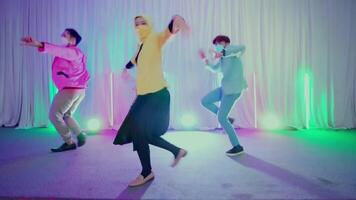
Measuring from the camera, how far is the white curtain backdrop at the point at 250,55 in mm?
5863

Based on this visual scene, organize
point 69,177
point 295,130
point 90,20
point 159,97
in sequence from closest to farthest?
point 159,97 < point 69,177 < point 295,130 < point 90,20

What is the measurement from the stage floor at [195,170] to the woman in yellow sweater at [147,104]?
1.00ft

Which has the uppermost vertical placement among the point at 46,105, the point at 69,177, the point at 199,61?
the point at 199,61

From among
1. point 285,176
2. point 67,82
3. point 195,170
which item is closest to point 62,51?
point 67,82

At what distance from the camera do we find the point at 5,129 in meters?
6.04

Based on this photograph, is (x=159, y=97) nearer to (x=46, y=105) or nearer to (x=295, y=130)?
(x=295, y=130)

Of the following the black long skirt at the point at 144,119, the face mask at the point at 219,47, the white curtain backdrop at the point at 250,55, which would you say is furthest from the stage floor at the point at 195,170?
the face mask at the point at 219,47

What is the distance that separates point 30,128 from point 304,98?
186 inches

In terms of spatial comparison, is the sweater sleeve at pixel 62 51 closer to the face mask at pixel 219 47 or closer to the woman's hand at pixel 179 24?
the face mask at pixel 219 47

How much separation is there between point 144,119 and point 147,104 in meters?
0.12

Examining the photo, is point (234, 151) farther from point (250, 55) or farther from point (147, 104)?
point (250, 55)

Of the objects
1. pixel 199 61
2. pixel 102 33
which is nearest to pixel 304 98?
pixel 199 61

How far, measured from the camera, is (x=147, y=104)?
271 cm

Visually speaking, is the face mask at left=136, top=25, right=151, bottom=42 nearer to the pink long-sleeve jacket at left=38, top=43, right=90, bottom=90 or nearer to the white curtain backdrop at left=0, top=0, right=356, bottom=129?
the pink long-sleeve jacket at left=38, top=43, right=90, bottom=90
